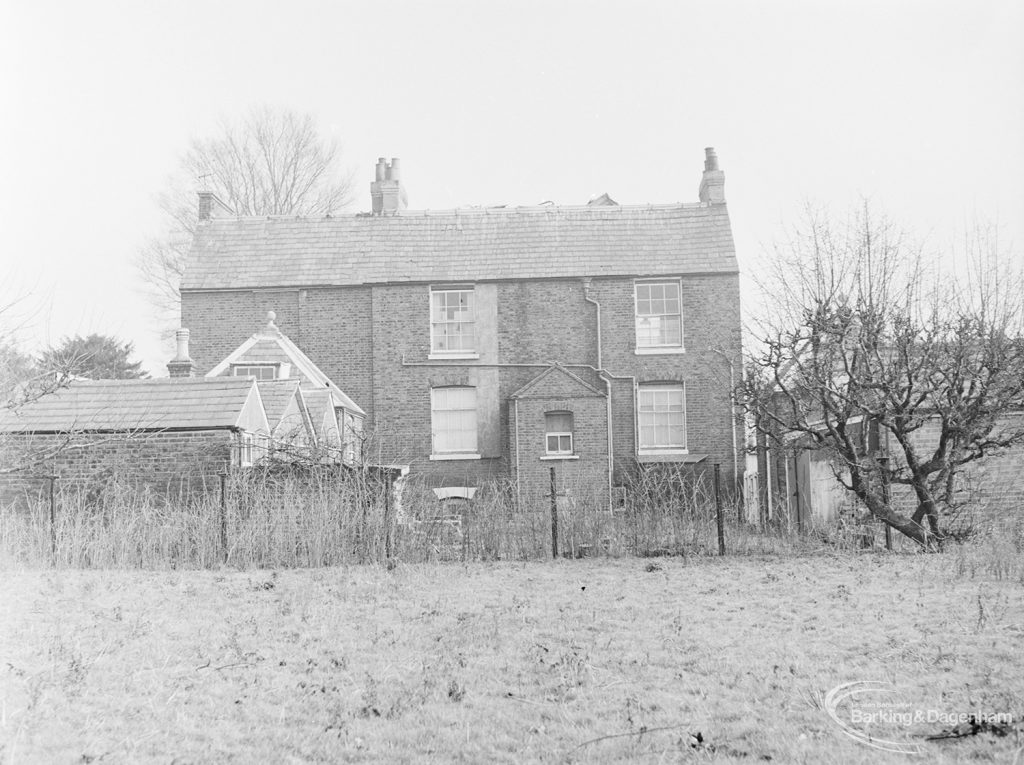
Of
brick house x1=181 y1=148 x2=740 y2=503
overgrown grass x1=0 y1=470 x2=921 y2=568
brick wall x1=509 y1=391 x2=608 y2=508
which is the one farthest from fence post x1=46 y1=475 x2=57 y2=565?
brick wall x1=509 y1=391 x2=608 y2=508

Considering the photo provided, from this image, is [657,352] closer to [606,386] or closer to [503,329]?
[606,386]

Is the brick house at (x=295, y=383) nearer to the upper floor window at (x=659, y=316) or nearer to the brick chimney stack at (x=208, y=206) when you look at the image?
the brick chimney stack at (x=208, y=206)

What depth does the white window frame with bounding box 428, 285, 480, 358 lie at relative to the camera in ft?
90.9

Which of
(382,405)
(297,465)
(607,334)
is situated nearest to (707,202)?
(607,334)

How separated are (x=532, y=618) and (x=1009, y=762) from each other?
489 cm

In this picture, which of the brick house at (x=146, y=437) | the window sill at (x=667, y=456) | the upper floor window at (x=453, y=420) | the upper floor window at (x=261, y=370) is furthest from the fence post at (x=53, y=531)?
the window sill at (x=667, y=456)

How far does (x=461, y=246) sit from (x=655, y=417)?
7340mm

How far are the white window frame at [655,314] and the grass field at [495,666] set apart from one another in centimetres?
1575

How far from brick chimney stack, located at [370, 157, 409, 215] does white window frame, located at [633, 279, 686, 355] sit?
7639mm

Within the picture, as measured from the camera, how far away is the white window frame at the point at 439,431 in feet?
88.7

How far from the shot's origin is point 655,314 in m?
27.9

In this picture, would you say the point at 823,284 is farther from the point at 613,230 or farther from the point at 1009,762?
the point at 1009,762

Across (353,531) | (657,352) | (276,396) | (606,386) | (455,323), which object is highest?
(455,323)

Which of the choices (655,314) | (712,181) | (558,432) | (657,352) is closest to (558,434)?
(558,432)
